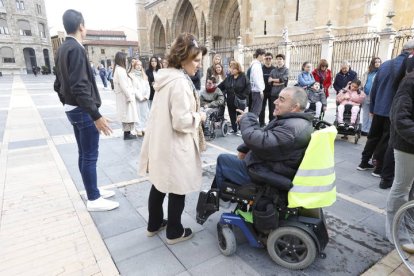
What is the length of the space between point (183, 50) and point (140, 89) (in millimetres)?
4539

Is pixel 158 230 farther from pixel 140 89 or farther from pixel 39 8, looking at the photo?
pixel 39 8

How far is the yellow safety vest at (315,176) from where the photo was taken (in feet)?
6.91

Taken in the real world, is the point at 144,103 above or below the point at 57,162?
above

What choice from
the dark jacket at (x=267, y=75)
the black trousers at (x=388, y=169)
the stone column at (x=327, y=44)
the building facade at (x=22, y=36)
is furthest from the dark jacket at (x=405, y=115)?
the building facade at (x=22, y=36)

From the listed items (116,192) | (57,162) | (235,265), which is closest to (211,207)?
(235,265)

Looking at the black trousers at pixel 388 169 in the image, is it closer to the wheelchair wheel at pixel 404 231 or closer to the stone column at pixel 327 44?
the wheelchair wheel at pixel 404 231

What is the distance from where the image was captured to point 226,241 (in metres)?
2.46

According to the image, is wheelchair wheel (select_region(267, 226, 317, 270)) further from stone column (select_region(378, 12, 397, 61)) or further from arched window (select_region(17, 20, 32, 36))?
arched window (select_region(17, 20, 32, 36))

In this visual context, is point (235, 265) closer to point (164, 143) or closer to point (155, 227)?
point (155, 227)

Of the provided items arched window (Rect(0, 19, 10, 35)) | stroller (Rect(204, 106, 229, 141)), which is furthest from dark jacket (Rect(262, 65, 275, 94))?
arched window (Rect(0, 19, 10, 35))

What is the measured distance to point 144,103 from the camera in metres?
6.83

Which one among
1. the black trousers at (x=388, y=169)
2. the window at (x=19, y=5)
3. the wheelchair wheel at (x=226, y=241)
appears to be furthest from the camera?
the window at (x=19, y=5)

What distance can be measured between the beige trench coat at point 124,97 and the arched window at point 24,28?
5142 cm

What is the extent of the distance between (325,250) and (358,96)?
4527 mm
